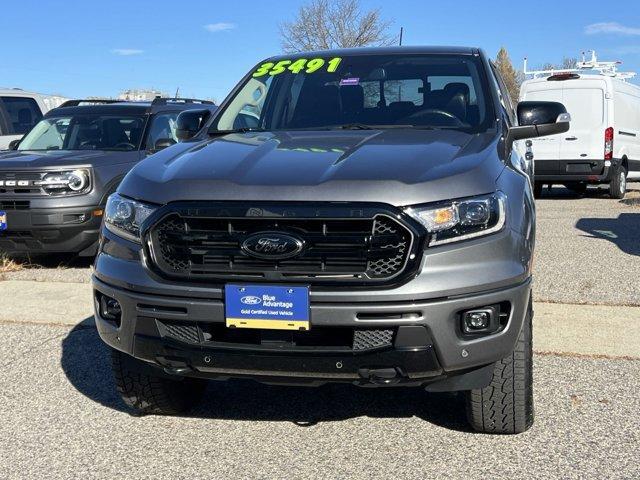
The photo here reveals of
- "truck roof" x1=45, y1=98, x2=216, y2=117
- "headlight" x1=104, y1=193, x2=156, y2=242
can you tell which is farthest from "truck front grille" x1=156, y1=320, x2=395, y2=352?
"truck roof" x1=45, y1=98, x2=216, y2=117

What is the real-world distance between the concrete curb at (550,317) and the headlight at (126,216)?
2651 millimetres

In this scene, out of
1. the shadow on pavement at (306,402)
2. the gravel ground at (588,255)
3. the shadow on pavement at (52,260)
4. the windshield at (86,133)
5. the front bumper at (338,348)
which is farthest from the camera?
the windshield at (86,133)

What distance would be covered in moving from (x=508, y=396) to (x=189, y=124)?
2.52m

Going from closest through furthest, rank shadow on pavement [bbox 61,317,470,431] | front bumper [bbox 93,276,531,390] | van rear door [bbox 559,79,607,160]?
front bumper [bbox 93,276,531,390] → shadow on pavement [bbox 61,317,470,431] → van rear door [bbox 559,79,607,160]

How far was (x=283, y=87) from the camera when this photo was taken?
482 centimetres

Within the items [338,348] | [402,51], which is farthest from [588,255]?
[338,348]

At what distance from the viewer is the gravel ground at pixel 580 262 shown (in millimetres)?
6484

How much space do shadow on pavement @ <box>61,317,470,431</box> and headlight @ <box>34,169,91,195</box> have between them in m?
3.52

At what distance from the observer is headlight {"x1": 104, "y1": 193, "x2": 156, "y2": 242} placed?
10.5 feet

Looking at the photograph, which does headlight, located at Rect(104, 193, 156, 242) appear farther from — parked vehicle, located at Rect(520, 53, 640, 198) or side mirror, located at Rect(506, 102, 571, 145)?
parked vehicle, located at Rect(520, 53, 640, 198)

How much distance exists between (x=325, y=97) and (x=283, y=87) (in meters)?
0.39

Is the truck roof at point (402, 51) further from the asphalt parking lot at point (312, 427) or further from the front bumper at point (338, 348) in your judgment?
the front bumper at point (338, 348)

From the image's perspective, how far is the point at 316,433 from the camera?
364cm

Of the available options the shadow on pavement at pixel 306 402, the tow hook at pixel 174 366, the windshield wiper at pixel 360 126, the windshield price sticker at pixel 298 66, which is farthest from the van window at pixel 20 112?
the tow hook at pixel 174 366
